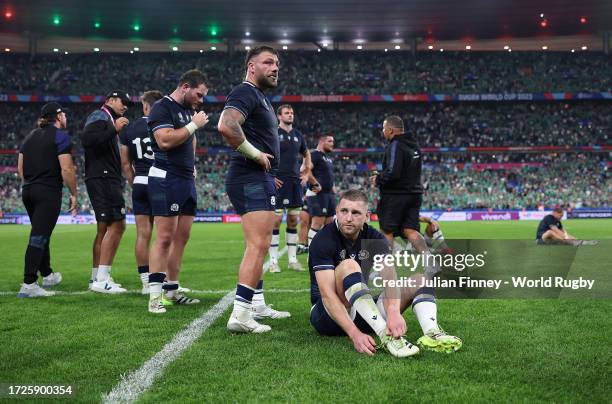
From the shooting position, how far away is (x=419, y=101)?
Result: 45.8m

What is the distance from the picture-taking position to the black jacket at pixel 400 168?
7074 mm

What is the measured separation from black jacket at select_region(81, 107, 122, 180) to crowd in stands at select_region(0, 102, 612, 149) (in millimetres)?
37423

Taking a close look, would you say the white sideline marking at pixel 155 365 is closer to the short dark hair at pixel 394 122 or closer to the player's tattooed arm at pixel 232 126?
the player's tattooed arm at pixel 232 126

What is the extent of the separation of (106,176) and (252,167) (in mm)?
3207

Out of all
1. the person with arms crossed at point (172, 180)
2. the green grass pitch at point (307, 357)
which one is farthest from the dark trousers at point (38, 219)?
the person with arms crossed at point (172, 180)

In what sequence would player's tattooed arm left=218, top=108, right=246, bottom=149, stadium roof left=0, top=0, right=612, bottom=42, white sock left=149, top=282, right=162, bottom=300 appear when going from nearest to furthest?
player's tattooed arm left=218, top=108, right=246, bottom=149, white sock left=149, top=282, right=162, bottom=300, stadium roof left=0, top=0, right=612, bottom=42

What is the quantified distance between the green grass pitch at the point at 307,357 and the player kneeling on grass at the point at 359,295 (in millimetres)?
135

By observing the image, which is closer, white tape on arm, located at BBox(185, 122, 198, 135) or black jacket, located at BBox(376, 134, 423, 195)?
white tape on arm, located at BBox(185, 122, 198, 135)

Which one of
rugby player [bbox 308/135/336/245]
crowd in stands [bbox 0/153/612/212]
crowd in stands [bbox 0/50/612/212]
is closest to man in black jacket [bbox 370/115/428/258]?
rugby player [bbox 308/135/336/245]

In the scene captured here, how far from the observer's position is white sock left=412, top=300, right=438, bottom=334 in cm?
380

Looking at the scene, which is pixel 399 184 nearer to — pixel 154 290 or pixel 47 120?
pixel 154 290

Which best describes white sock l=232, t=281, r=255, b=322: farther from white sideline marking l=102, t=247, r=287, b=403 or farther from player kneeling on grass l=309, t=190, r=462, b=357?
player kneeling on grass l=309, t=190, r=462, b=357

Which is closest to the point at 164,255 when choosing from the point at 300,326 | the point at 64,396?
the point at 300,326

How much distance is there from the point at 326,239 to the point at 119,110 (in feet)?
13.6
